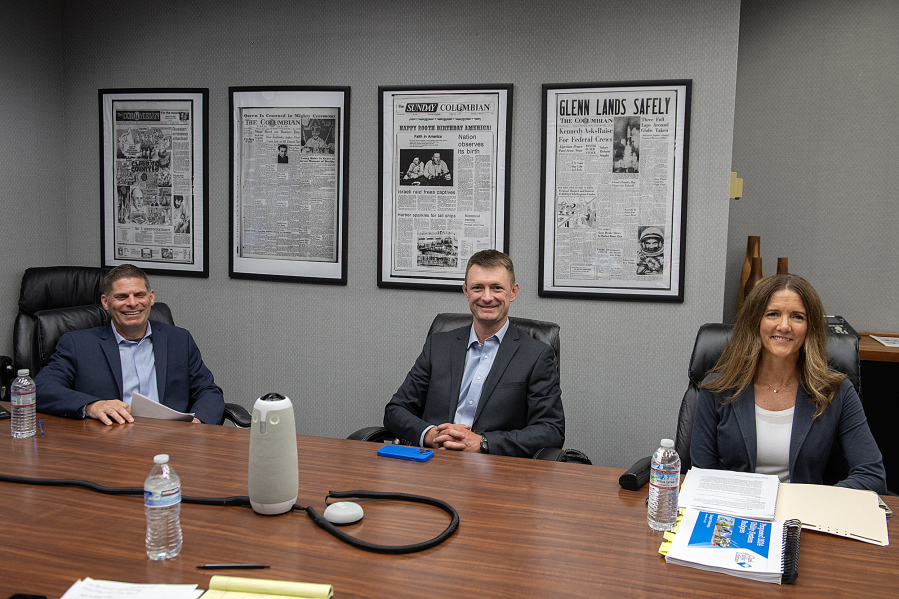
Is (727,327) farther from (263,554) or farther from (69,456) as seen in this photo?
(69,456)

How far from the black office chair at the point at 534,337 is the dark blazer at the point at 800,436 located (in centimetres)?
39

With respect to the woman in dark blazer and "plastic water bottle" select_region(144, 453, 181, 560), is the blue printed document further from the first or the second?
"plastic water bottle" select_region(144, 453, 181, 560)

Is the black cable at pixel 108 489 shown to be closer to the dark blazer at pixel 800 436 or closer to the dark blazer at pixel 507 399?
the dark blazer at pixel 507 399

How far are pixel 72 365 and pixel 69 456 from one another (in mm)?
789

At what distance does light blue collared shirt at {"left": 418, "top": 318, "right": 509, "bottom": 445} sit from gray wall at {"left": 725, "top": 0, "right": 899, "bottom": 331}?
76.1 inches

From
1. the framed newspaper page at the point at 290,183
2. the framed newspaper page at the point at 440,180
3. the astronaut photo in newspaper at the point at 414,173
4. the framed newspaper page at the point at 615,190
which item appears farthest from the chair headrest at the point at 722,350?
the framed newspaper page at the point at 290,183

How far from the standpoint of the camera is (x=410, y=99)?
3553 millimetres

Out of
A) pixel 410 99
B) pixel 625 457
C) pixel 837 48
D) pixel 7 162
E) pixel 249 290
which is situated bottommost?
pixel 625 457

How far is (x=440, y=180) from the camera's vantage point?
3545mm

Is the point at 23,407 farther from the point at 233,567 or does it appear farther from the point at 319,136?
the point at 319,136

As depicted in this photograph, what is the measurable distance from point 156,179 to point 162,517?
3.02 m

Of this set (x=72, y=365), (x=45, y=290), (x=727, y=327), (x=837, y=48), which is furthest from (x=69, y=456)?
(x=837, y=48)

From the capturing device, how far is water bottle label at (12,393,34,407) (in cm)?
210

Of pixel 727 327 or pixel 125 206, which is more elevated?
pixel 125 206
